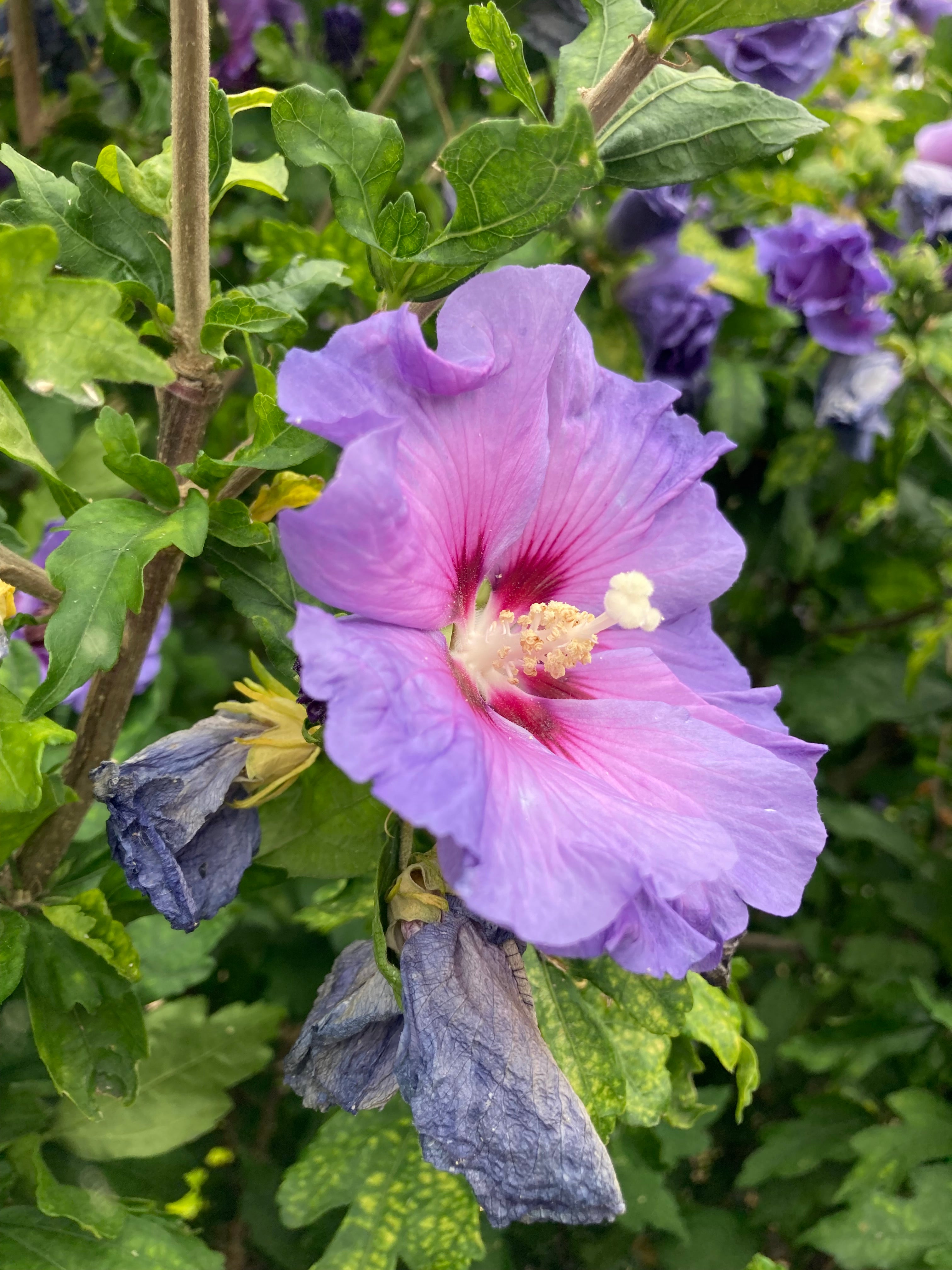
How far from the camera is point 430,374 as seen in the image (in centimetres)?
67

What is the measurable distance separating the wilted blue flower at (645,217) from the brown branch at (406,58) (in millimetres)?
348

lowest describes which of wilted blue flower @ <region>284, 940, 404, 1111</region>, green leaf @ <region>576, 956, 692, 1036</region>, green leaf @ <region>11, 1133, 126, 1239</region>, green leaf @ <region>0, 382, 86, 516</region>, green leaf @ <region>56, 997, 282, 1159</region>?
green leaf @ <region>56, 997, 282, 1159</region>

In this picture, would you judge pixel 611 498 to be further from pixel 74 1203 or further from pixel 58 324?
pixel 74 1203

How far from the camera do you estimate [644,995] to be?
2.82 feet

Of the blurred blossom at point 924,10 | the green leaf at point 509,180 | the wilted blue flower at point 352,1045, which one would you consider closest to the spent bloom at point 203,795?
the wilted blue flower at point 352,1045

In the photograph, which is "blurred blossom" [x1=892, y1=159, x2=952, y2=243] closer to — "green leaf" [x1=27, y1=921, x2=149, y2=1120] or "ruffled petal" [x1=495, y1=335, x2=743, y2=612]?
"ruffled petal" [x1=495, y1=335, x2=743, y2=612]

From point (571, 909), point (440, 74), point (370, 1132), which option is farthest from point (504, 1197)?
A: point (440, 74)

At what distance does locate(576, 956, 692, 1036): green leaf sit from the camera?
0.85 m

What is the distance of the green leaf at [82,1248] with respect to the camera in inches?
34.2

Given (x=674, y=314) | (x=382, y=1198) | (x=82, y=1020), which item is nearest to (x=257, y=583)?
(x=82, y=1020)

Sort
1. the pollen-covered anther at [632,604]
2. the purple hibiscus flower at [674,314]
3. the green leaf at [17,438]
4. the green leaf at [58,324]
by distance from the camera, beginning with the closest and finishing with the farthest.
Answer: the green leaf at [58,324], the green leaf at [17,438], the pollen-covered anther at [632,604], the purple hibiscus flower at [674,314]

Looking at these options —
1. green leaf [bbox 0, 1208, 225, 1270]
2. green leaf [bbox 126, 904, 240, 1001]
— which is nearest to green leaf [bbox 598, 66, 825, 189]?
green leaf [bbox 126, 904, 240, 1001]

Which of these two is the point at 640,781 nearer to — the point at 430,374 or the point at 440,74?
the point at 430,374

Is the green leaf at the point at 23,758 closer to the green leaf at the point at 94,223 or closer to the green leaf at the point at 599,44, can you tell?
the green leaf at the point at 94,223
